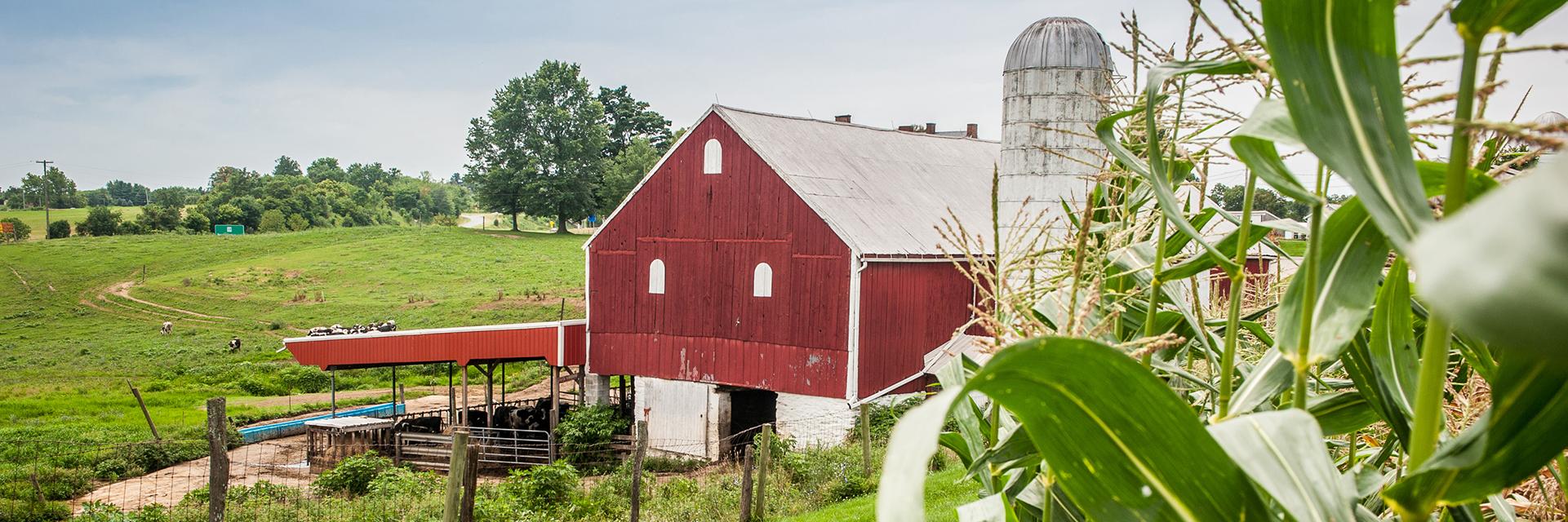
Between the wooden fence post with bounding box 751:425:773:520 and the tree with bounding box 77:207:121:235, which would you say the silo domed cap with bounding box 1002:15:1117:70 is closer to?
the wooden fence post with bounding box 751:425:773:520

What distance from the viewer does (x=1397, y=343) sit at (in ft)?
3.53

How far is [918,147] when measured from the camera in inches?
929

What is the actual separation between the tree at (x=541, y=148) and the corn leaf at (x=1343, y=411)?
59890mm

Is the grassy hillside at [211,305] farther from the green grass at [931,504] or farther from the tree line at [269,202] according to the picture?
the green grass at [931,504]

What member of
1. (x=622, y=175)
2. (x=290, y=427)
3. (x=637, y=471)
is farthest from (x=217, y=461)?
(x=622, y=175)

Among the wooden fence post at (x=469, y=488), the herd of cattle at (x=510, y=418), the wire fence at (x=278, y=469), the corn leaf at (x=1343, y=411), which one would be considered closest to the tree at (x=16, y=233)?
the wire fence at (x=278, y=469)

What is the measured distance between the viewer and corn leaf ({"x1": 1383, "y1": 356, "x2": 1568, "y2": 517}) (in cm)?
81

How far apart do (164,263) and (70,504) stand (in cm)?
4052

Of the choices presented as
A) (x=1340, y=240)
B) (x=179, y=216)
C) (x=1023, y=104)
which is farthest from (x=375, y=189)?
(x=1340, y=240)

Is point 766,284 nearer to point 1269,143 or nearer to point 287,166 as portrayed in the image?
point 1269,143

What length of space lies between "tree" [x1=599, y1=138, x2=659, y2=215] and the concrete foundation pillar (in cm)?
3964

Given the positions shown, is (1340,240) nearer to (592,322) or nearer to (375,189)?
(592,322)

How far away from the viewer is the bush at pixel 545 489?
44.5 ft

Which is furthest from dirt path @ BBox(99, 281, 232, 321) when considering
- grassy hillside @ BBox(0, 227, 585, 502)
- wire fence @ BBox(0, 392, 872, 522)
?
wire fence @ BBox(0, 392, 872, 522)
